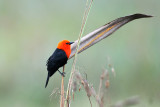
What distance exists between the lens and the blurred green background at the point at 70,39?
484 centimetres

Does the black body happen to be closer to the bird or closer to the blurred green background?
the bird

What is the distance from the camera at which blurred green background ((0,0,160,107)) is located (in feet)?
15.9

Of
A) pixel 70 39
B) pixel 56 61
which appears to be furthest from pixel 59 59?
pixel 70 39

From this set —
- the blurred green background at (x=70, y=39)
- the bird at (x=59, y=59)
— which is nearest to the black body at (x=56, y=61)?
the bird at (x=59, y=59)

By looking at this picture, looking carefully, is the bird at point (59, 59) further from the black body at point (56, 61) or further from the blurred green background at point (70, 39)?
the blurred green background at point (70, 39)

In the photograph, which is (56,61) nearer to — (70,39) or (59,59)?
(59,59)

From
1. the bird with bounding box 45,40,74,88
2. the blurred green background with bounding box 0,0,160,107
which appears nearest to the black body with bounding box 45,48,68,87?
the bird with bounding box 45,40,74,88

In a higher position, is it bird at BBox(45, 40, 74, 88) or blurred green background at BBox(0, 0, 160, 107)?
blurred green background at BBox(0, 0, 160, 107)

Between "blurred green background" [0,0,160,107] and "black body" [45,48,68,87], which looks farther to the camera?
"blurred green background" [0,0,160,107]

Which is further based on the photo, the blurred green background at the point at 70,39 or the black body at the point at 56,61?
the blurred green background at the point at 70,39

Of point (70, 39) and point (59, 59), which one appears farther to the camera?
point (70, 39)

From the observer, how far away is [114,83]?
16.2ft

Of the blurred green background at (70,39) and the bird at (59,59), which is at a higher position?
the blurred green background at (70,39)

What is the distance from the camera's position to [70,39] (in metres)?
5.98
